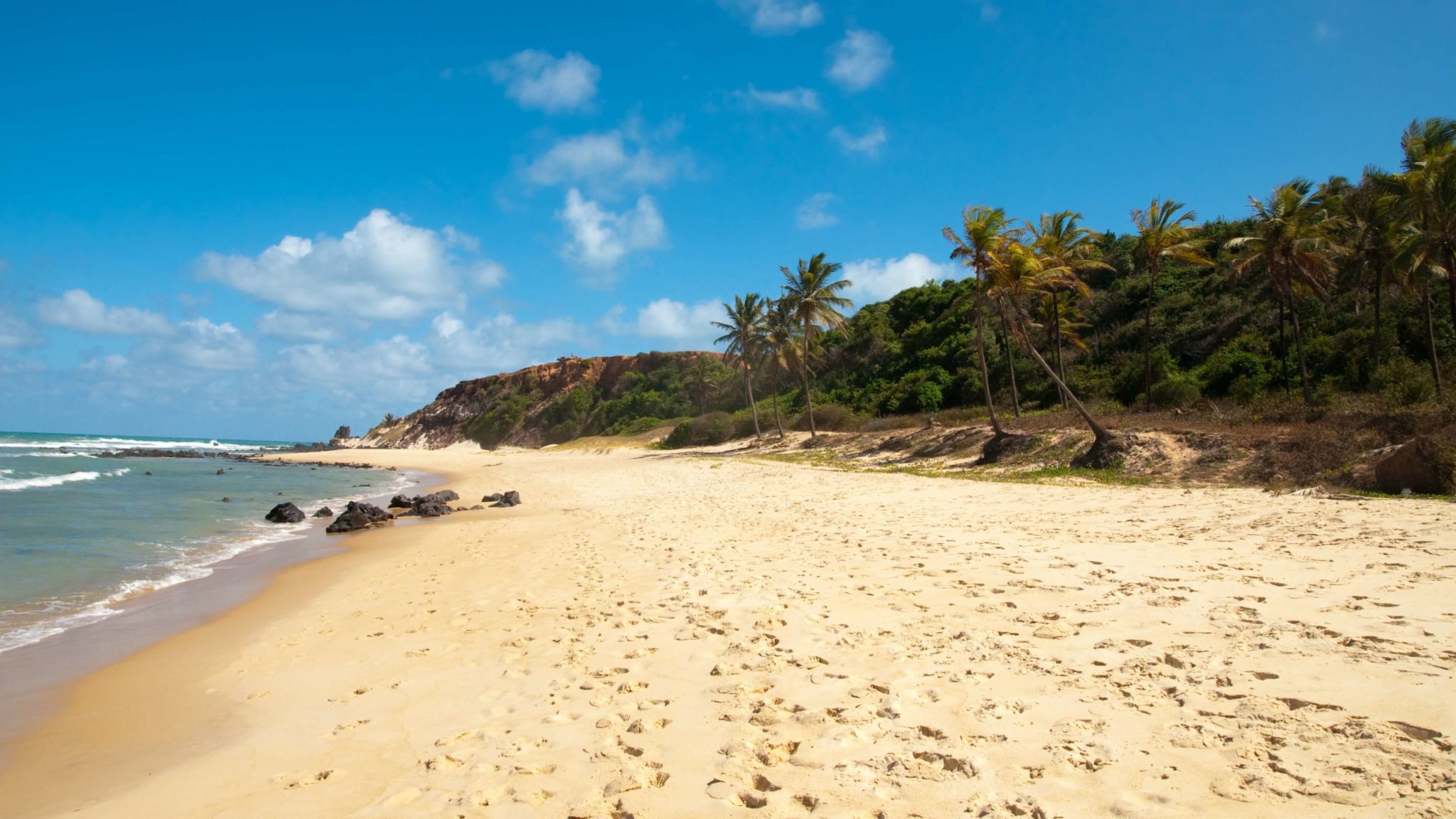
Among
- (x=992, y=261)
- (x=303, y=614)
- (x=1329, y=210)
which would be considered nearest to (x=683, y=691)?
(x=303, y=614)

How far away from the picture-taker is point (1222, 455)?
13.4 m

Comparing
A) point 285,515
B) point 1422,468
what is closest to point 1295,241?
point 1422,468

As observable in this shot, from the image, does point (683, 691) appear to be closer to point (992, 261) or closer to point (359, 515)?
point (359, 515)

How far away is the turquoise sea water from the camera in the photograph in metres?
8.52

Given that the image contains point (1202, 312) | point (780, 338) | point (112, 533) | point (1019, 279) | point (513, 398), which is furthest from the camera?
point (513, 398)

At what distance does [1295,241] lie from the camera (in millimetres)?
19469

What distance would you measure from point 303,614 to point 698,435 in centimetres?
3503

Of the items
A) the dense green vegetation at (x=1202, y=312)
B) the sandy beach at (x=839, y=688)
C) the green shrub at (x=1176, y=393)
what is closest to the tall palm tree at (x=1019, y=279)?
the dense green vegetation at (x=1202, y=312)

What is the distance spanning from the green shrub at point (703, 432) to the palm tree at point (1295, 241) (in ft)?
89.2

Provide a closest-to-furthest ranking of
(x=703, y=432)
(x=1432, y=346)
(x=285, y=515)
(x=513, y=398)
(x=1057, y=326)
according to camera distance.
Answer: (x=285, y=515) → (x=1432, y=346) → (x=1057, y=326) → (x=703, y=432) → (x=513, y=398)

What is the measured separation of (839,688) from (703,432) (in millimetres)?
38457

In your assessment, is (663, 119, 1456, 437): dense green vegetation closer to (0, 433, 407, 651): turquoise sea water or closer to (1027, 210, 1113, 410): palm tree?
(1027, 210, 1113, 410): palm tree

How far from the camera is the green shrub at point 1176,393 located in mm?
23281

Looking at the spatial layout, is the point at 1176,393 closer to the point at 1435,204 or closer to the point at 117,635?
the point at 1435,204
